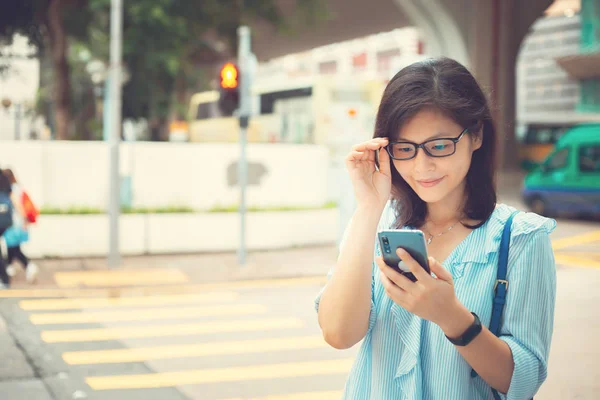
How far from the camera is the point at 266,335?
737 centimetres

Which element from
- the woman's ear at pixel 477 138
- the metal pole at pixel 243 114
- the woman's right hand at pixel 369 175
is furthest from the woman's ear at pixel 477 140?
the metal pole at pixel 243 114

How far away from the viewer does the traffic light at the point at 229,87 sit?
12.2m

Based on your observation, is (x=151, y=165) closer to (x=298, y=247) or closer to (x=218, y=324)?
(x=298, y=247)

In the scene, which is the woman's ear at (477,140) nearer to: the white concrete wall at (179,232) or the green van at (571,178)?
the white concrete wall at (179,232)

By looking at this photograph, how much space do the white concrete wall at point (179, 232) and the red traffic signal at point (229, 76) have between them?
2.67m

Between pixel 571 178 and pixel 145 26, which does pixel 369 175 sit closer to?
pixel 145 26

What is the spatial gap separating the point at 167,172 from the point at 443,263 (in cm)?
1284

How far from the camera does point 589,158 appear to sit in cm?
1962

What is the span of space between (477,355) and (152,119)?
79.3 ft

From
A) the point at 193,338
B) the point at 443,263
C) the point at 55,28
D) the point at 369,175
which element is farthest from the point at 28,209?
the point at 443,263

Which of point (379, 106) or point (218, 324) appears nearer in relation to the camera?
point (379, 106)

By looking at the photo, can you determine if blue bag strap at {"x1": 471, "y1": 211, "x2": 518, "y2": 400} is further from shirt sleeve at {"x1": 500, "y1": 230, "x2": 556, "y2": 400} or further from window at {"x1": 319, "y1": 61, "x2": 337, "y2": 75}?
window at {"x1": 319, "y1": 61, "x2": 337, "y2": 75}

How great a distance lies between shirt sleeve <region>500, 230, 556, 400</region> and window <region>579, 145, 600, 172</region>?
18550 millimetres

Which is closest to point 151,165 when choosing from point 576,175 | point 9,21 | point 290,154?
point 290,154
